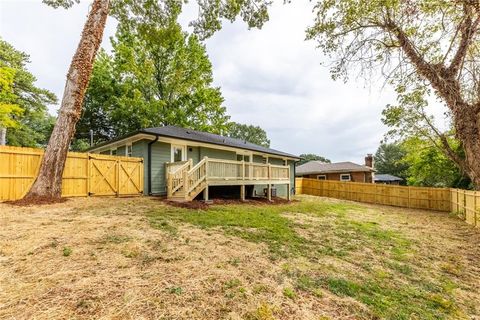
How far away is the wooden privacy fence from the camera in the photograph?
6.94m

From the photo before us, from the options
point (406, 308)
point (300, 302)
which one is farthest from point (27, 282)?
point (406, 308)

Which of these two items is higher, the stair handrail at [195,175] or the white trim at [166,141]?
the white trim at [166,141]

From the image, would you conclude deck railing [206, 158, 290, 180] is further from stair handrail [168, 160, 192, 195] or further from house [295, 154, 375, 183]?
house [295, 154, 375, 183]

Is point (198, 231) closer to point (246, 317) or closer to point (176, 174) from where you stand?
point (246, 317)

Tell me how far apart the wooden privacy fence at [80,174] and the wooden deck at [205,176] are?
1738mm

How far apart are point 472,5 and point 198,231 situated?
6603mm

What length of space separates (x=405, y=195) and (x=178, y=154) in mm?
16245

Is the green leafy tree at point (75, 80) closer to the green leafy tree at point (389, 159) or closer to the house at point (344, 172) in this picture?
the house at point (344, 172)

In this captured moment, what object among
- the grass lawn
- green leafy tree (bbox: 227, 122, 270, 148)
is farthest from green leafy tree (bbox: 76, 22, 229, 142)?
green leafy tree (bbox: 227, 122, 270, 148)

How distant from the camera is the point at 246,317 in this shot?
2389 millimetres

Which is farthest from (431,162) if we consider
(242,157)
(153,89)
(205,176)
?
(153,89)

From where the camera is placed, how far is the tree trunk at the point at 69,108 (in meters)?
7.12

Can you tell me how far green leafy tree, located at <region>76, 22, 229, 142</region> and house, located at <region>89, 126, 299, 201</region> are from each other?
8841 mm

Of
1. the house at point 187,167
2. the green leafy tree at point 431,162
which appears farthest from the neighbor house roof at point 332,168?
the house at point 187,167
